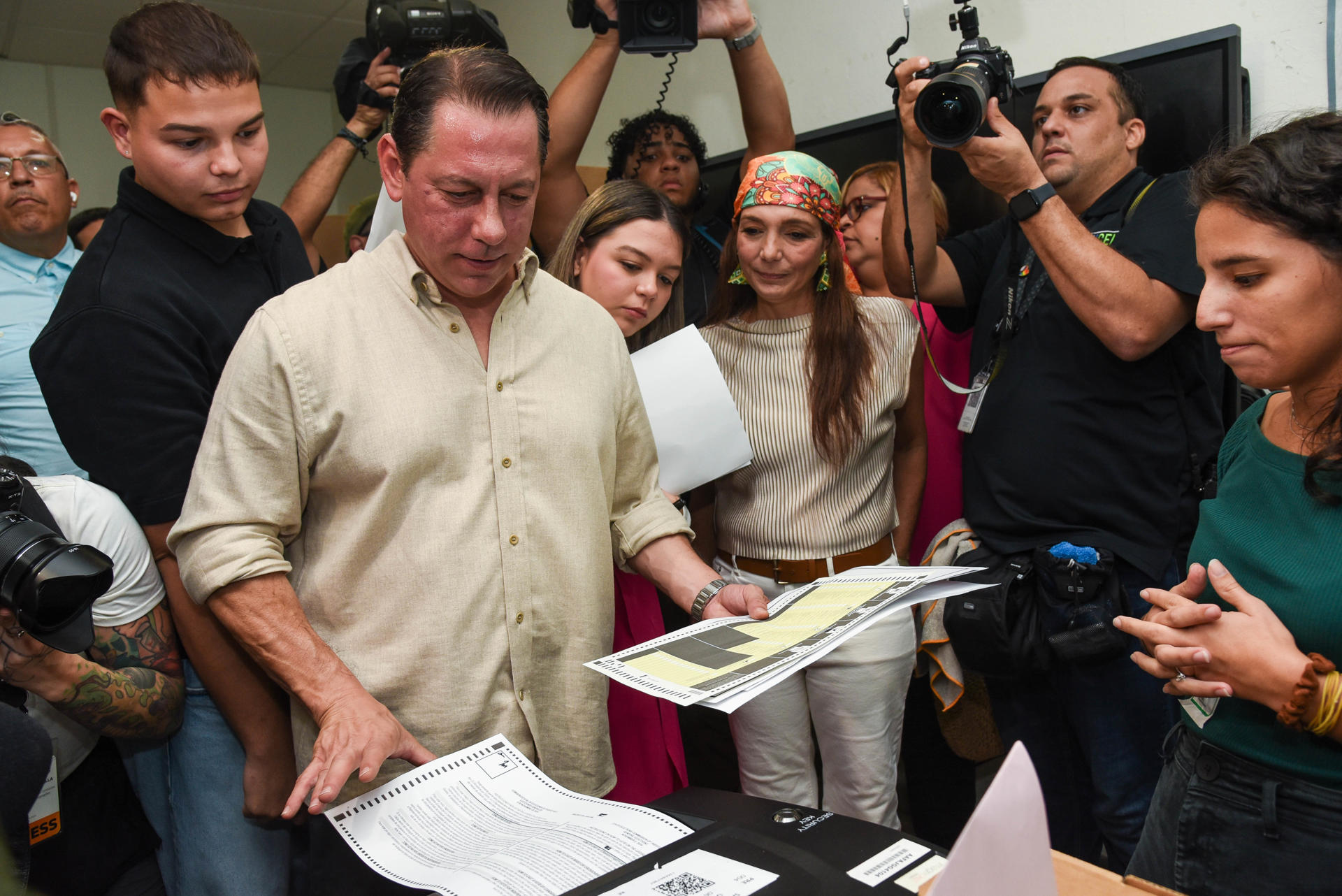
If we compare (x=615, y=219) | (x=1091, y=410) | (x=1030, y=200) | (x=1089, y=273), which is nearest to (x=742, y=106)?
(x=615, y=219)

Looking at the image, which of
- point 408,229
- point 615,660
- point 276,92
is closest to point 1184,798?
point 615,660

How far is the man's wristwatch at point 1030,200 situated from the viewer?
1.49 m

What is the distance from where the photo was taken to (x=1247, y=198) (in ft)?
3.13

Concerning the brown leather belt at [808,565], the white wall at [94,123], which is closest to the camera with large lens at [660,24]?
the brown leather belt at [808,565]

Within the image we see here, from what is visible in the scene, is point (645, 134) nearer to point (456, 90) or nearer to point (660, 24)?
point (660, 24)

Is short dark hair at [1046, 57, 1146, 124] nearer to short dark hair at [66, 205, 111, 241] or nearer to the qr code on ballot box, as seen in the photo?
the qr code on ballot box

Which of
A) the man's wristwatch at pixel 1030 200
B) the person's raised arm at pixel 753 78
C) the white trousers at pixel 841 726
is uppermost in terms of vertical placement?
the person's raised arm at pixel 753 78

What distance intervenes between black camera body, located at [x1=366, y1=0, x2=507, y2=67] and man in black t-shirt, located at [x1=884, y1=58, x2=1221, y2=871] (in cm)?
87

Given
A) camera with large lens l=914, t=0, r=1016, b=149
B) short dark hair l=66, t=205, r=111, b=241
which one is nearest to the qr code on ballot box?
camera with large lens l=914, t=0, r=1016, b=149

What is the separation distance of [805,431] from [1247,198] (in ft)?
2.82

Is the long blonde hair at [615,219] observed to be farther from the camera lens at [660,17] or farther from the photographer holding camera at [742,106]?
the camera lens at [660,17]

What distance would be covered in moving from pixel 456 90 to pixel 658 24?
41.1 inches

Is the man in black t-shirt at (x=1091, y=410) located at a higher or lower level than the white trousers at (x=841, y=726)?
higher

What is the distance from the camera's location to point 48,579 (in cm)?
88
